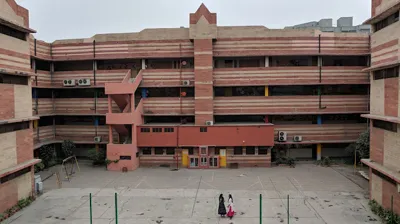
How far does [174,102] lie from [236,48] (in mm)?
8161

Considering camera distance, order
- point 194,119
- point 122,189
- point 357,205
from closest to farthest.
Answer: point 357,205
point 122,189
point 194,119

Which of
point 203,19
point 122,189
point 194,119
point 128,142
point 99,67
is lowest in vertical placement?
point 122,189

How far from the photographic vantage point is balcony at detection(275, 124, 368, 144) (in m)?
28.6

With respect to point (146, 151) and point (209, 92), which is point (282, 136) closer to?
point (209, 92)

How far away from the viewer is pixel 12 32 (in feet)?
58.1

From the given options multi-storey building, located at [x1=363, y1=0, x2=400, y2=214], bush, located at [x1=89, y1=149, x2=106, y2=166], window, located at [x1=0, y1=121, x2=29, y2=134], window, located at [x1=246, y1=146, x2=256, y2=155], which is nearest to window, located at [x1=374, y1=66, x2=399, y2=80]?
multi-storey building, located at [x1=363, y1=0, x2=400, y2=214]

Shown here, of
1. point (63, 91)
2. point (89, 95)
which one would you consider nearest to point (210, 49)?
point (89, 95)

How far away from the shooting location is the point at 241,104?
28.8m

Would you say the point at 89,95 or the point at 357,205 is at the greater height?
the point at 89,95

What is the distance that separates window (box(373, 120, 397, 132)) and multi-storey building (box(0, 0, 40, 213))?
20840mm

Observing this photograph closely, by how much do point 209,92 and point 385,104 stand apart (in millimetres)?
15304

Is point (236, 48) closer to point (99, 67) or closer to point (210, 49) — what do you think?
point (210, 49)

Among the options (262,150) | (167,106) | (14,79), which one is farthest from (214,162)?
(14,79)

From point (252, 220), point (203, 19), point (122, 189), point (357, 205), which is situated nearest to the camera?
point (252, 220)
